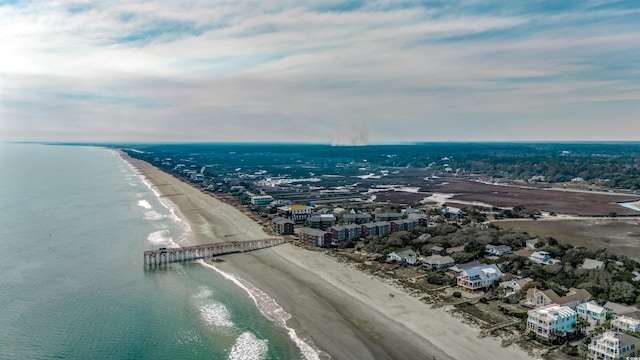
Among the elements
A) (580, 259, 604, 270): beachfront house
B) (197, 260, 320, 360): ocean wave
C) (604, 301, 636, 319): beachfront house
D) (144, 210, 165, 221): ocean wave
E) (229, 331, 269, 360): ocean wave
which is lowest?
(197, 260, 320, 360): ocean wave

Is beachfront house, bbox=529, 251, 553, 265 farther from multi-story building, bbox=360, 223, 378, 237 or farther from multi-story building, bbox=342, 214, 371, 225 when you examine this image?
multi-story building, bbox=342, 214, 371, 225

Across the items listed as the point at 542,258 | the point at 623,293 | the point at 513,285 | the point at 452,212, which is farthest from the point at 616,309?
the point at 452,212

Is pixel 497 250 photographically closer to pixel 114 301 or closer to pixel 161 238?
pixel 114 301

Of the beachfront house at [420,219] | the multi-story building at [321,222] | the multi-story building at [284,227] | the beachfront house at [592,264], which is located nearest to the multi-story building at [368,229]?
the multi-story building at [321,222]

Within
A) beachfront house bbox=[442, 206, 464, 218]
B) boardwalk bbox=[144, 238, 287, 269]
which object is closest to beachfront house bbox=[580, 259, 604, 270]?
beachfront house bbox=[442, 206, 464, 218]

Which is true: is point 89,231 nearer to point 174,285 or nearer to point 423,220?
point 174,285

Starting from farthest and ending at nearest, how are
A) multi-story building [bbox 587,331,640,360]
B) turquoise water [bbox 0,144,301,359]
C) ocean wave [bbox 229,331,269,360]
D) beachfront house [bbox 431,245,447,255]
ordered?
1. beachfront house [bbox 431,245,447,255]
2. turquoise water [bbox 0,144,301,359]
3. ocean wave [bbox 229,331,269,360]
4. multi-story building [bbox 587,331,640,360]
